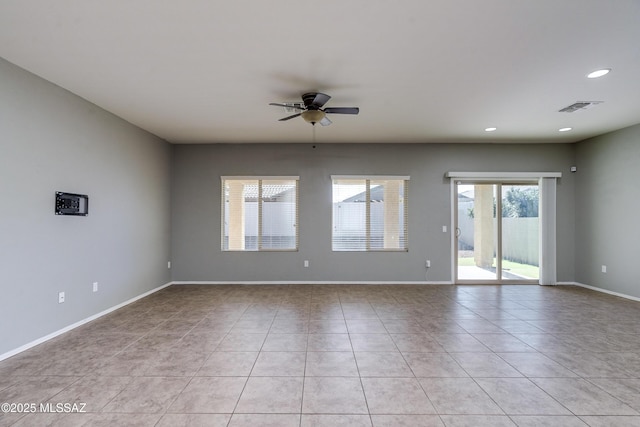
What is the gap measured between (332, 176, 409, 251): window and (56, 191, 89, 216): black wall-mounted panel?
13.3 feet

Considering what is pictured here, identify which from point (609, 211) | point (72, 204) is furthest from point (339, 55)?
point (609, 211)

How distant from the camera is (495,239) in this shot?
612 cm

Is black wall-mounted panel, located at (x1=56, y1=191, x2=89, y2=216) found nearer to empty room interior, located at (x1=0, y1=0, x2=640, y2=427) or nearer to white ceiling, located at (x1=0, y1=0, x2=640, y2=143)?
empty room interior, located at (x1=0, y1=0, x2=640, y2=427)

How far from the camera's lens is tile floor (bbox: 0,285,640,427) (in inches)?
81.6

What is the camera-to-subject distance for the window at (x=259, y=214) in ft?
20.4

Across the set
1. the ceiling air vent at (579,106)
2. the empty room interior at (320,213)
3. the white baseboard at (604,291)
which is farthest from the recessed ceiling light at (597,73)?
the white baseboard at (604,291)

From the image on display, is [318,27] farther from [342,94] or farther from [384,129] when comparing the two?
[384,129]

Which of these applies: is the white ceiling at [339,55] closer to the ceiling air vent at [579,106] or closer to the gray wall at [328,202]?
the ceiling air vent at [579,106]

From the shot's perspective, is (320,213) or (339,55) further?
(320,213)

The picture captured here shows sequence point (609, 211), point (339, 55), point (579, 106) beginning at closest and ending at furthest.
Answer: point (339, 55) → point (579, 106) → point (609, 211)

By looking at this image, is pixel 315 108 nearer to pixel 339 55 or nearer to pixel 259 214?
pixel 339 55

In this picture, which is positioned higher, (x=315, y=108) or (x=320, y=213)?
(x=315, y=108)

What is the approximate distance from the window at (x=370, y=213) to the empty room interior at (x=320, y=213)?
0.14ft

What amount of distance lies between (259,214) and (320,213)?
1.27 m
